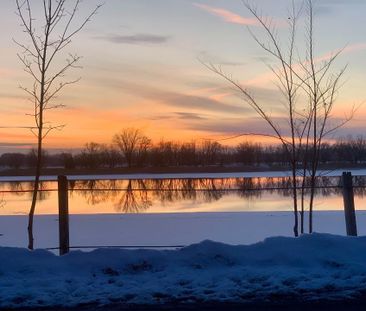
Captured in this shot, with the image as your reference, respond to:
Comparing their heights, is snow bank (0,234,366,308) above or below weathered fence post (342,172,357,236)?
below

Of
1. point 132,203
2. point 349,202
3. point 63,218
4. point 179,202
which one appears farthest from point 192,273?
point 179,202

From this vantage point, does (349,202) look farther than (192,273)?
Yes

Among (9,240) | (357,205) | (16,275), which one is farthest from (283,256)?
(357,205)

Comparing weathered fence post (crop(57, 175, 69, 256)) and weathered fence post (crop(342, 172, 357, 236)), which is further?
weathered fence post (crop(342, 172, 357, 236))

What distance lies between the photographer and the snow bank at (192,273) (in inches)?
244

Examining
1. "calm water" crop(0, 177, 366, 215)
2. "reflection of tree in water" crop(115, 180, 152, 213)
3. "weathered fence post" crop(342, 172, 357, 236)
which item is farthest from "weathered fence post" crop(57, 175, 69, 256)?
"reflection of tree in water" crop(115, 180, 152, 213)

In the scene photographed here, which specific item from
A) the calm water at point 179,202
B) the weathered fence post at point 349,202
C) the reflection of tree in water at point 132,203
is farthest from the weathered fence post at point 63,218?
the reflection of tree in water at point 132,203

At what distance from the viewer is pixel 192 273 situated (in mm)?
7082

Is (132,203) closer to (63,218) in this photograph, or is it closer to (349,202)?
(63,218)

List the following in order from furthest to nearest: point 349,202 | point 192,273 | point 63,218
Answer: point 349,202
point 63,218
point 192,273

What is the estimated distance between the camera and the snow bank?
6.19 metres

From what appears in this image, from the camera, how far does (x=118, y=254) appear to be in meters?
7.71

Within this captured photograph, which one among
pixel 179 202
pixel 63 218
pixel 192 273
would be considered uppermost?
pixel 63 218

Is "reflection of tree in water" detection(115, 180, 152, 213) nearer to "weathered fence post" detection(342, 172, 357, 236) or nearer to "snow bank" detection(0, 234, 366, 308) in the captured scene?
"weathered fence post" detection(342, 172, 357, 236)
